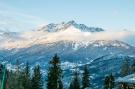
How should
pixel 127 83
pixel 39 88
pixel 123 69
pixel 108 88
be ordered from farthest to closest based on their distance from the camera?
pixel 123 69, pixel 108 88, pixel 39 88, pixel 127 83

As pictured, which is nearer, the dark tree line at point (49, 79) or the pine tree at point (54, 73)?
the pine tree at point (54, 73)

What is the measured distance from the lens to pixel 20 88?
102375mm

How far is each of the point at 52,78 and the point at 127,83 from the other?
28418 mm

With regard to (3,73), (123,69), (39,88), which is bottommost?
(3,73)

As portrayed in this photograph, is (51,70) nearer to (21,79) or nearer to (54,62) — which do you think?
(54,62)

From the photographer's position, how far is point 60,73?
89.6 metres

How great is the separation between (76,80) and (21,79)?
577 inches

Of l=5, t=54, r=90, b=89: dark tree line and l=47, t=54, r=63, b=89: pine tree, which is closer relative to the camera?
l=47, t=54, r=63, b=89: pine tree

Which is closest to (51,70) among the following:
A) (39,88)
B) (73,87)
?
(39,88)

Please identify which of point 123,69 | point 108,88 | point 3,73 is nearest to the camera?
point 3,73

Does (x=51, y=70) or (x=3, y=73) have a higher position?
(x=51, y=70)

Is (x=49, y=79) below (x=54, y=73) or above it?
below

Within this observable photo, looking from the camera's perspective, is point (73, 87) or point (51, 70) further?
point (73, 87)

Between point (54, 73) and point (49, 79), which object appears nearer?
point (54, 73)
